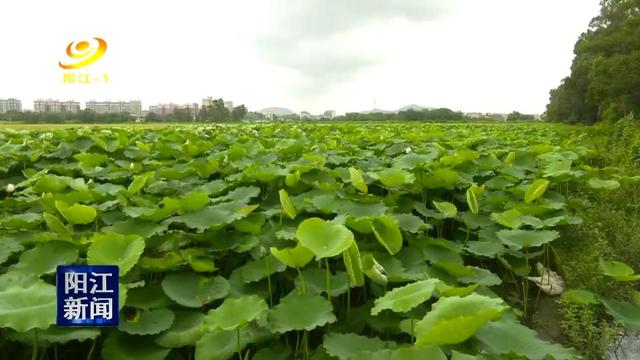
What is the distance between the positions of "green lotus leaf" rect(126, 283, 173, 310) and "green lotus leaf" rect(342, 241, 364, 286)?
561 millimetres

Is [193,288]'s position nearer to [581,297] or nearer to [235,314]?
[235,314]

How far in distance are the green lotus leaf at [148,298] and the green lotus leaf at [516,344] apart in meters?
0.90

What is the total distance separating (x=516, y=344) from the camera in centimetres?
124

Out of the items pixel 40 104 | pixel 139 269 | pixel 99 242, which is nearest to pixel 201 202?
pixel 139 269

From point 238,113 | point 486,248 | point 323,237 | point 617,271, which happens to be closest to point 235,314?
point 323,237

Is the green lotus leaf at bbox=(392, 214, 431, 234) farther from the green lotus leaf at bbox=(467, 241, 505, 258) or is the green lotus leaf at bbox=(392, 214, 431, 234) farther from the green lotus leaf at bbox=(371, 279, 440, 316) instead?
the green lotus leaf at bbox=(371, 279, 440, 316)

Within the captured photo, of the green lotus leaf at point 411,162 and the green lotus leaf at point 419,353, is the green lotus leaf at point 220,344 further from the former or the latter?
the green lotus leaf at point 411,162

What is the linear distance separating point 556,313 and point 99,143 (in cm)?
353

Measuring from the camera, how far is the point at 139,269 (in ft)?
5.40

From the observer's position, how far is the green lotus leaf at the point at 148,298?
4.77 feet

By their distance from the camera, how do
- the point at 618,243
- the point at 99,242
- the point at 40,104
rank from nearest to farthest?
1. the point at 99,242
2. the point at 618,243
3. the point at 40,104

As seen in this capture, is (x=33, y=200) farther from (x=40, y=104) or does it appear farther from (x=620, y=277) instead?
(x=40, y=104)
